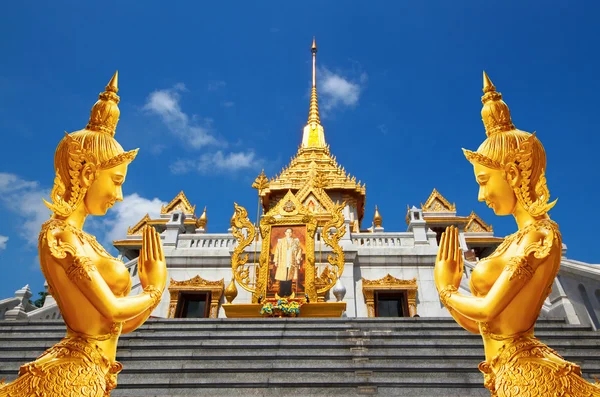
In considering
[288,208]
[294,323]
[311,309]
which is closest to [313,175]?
[288,208]

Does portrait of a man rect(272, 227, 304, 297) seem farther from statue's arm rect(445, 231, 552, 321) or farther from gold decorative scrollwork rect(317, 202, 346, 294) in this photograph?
statue's arm rect(445, 231, 552, 321)

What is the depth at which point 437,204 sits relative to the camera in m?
26.7

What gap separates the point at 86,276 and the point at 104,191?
826 millimetres

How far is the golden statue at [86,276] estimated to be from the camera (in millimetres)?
3029

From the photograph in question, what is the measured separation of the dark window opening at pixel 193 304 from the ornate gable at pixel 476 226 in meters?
18.1

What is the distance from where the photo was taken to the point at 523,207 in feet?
11.6

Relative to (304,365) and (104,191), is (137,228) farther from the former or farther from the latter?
(104,191)

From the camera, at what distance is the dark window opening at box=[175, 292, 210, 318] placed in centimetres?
1319

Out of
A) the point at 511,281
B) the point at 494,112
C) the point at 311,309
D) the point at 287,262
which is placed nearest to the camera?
the point at 511,281

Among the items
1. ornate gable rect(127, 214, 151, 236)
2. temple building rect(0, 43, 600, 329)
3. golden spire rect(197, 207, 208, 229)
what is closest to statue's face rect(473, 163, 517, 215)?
temple building rect(0, 43, 600, 329)

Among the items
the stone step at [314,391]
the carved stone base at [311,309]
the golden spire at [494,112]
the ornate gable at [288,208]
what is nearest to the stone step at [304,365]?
the stone step at [314,391]

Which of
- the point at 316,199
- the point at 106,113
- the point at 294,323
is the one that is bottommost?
the point at 294,323

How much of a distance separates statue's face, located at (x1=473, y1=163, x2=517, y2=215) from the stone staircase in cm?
281

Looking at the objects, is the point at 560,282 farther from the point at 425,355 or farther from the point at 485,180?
the point at 485,180
